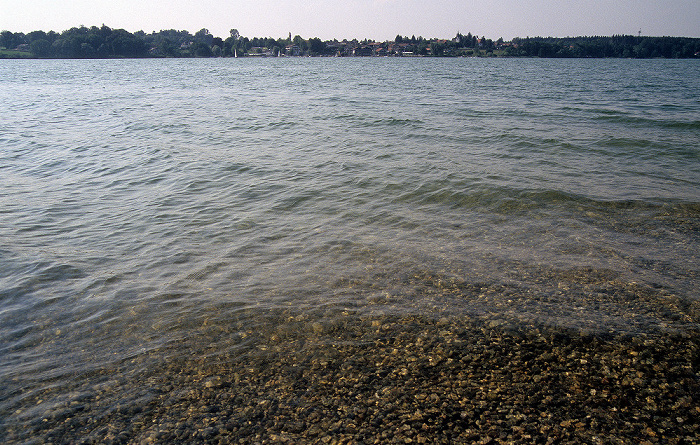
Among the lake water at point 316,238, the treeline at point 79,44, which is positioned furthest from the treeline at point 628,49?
the lake water at point 316,238

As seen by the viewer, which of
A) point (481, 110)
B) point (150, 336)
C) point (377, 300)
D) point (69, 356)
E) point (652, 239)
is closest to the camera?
point (69, 356)

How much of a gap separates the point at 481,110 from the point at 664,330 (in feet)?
74.1

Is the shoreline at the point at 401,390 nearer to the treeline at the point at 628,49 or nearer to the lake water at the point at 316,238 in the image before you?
the lake water at the point at 316,238

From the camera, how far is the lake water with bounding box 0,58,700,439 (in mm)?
5637

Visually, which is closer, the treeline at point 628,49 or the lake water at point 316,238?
the lake water at point 316,238

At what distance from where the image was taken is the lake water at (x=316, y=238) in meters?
5.64

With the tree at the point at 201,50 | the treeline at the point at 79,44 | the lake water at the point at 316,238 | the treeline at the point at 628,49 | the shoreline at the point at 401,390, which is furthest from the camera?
the tree at the point at 201,50

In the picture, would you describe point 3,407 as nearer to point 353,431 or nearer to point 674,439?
point 353,431

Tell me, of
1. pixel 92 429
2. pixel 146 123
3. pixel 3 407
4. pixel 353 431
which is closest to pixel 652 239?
pixel 353 431

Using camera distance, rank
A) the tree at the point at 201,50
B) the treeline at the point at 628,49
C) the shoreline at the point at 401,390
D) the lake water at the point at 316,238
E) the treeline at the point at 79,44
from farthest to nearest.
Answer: the tree at the point at 201,50, the treeline at the point at 79,44, the treeline at the point at 628,49, the lake water at the point at 316,238, the shoreline at the point at 401,390

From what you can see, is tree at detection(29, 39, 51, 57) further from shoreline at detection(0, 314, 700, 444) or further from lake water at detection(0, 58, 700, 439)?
shoreline at detection(0, 314, 700, 444)

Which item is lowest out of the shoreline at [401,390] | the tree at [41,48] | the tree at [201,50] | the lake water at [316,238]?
the shoreline at [401,390]

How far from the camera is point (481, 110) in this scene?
2606 centimetres

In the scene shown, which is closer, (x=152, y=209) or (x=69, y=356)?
(x=69, y=356)
